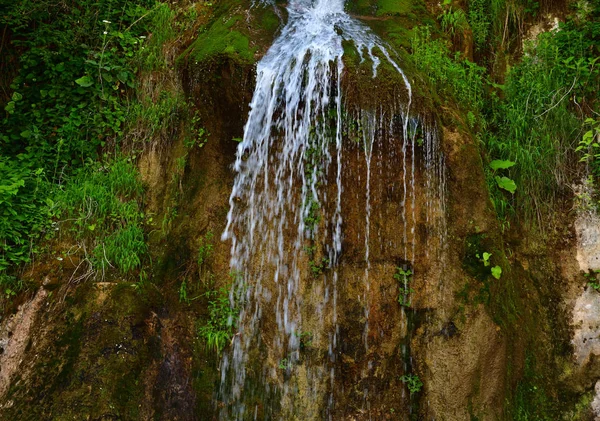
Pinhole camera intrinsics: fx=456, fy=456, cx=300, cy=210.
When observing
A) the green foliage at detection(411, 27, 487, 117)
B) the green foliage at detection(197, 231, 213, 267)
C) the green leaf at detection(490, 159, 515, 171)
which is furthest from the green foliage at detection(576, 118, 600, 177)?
the green foliage at detection(197, 231, 213, 267)

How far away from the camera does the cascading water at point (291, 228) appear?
13.3ft

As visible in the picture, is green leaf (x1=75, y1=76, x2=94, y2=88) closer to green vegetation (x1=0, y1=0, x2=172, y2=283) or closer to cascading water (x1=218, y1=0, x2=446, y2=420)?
green vegetation (x1=0, y1=0, x2=172, y2=283)

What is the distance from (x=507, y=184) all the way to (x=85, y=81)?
197 inches

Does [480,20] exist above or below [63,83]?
above

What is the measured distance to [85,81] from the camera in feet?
18.3

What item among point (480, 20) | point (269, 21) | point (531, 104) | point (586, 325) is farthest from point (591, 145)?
point (269, 21)

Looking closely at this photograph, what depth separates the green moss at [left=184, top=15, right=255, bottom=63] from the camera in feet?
14.6

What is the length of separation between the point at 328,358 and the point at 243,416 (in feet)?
2.96

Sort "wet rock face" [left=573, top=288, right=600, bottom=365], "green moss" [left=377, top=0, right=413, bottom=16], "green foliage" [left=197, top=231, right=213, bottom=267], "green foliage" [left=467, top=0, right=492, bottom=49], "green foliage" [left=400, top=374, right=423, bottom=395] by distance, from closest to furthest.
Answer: "green foliage" [left=400, top=374, right=423, bottom=395] → "wet rock face" [left=573, top=288, right=600, bottom=365] → "green foliage" [left=197, top=231, right=213, bottom=267] → "green moss" [left=377, top=0, right=413, bottom=16] → "green foliage" [left=467, top=0, right=492, bottom=49]

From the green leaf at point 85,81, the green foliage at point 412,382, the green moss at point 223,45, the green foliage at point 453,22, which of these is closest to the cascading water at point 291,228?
the green moss at point 223,45

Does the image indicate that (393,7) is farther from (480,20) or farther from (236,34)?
(236,34)

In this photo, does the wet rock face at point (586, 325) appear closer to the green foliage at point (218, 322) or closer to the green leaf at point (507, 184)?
the green leaf at point (507, 184)

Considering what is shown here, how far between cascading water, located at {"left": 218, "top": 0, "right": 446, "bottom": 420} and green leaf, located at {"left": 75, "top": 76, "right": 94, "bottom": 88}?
2.46 m

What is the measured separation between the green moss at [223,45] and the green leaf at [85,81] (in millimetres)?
1584
